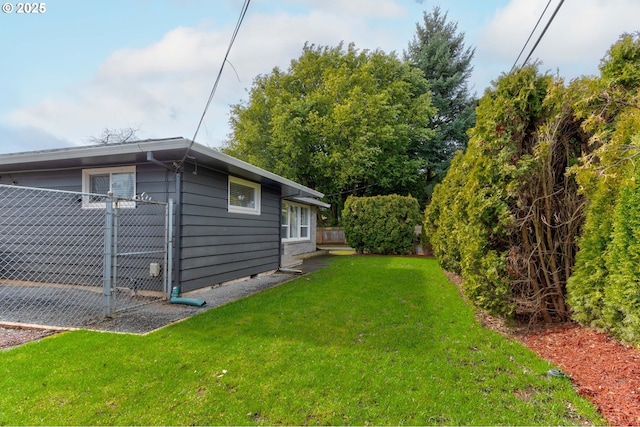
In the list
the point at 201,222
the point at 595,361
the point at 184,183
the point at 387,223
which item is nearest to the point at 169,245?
the point at 201,222

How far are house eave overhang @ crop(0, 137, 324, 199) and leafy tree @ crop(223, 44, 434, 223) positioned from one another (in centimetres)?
1232

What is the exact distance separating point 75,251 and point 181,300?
2582 millimetres

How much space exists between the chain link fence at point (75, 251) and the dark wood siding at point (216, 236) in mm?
376

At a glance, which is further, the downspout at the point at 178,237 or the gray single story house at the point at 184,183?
the downspout at the point at 178,237

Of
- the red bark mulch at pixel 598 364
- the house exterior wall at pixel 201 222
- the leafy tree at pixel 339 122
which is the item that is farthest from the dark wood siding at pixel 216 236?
the leafy tree at pixel 339 122

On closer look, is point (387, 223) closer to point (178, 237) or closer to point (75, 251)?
point (178, 237)

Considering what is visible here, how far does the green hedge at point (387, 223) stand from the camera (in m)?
13.6

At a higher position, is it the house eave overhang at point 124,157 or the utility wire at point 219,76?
the utility wire at point 219,76

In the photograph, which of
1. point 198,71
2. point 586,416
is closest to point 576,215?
point 586,416

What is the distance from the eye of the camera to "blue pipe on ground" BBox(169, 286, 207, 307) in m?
4.94

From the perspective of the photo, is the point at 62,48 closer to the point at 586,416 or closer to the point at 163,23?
the point at 163,23

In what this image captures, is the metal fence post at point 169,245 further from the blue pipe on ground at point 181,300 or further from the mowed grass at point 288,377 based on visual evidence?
the mowed grass at point 288,377

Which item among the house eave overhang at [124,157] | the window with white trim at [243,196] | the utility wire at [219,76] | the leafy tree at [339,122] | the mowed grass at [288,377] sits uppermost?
the leafy tree at [339,122]

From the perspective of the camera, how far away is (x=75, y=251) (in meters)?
5.84
